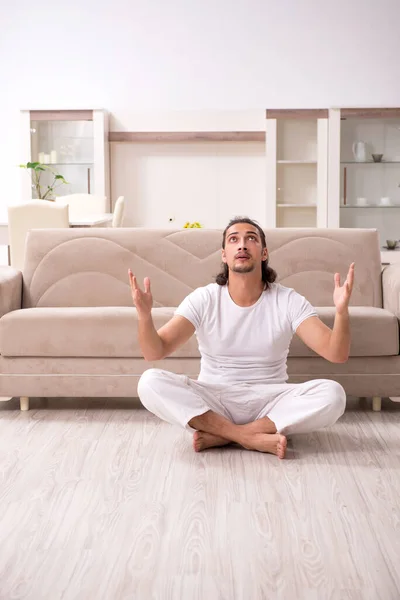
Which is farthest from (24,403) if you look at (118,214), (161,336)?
(118,214)

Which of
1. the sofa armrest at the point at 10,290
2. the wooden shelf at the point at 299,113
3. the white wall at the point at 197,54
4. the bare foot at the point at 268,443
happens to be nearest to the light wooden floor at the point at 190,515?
the bare foot at the point at 268,443

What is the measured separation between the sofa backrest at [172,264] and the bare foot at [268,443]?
114 centimetres

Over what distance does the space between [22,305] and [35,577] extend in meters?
2.16

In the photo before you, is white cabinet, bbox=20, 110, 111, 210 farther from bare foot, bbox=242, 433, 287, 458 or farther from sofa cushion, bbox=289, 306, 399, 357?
bare foot, bbox=242, 433, 287, 458

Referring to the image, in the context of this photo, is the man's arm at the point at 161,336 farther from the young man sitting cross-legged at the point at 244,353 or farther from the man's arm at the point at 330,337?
the man's arm at the point at 330,337

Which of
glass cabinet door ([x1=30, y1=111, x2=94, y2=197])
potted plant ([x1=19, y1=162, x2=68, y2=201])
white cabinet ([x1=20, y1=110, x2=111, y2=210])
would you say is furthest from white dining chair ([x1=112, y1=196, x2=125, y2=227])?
potted plant ([x1=19, y1=162, x2=68, y2=201])

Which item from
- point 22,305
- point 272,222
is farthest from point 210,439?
point 272,222

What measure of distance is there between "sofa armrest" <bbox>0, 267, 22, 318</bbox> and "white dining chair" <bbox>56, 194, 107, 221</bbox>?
2.85 meters

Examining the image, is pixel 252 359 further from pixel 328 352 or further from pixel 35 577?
pixel 35 577

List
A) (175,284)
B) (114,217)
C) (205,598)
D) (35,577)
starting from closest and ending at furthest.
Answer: (205,598)
(35,577)
(175,284)
(114,217)

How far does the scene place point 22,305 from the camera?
3758 millimetres

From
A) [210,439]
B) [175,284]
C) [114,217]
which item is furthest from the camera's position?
[114,217]

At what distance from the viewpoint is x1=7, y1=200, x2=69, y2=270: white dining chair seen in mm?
5031

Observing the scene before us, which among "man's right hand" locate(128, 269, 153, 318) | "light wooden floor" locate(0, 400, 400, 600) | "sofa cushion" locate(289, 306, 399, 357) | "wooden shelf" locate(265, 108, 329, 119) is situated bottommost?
"light wooden floor" locate(0, 400, 400, 600)
